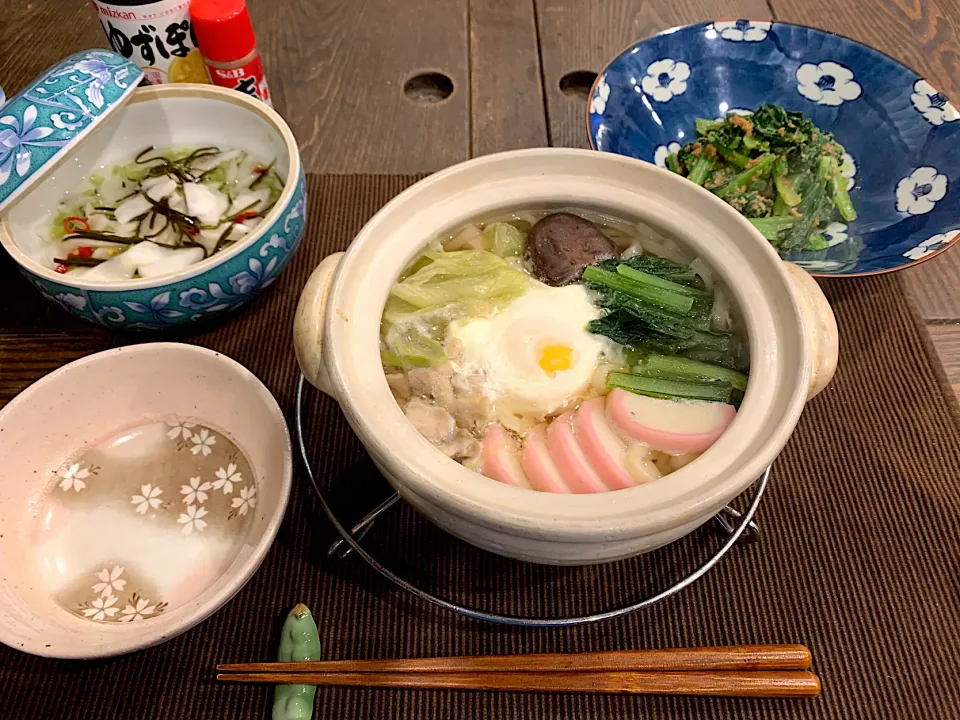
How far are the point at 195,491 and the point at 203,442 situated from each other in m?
0.12

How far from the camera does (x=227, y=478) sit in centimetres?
146

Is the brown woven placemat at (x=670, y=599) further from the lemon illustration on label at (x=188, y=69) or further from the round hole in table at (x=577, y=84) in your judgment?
the round hole in table at (x=577, y=84)

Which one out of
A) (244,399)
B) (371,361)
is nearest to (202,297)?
(244,399)

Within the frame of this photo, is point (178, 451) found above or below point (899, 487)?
above

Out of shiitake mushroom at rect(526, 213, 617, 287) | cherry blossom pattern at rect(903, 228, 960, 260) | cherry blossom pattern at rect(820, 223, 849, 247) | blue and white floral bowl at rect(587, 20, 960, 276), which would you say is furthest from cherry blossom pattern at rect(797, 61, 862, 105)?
shiitake mushroom at rect(526, 213, 617, 287)

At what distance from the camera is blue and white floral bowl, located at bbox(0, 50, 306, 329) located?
1.46 m

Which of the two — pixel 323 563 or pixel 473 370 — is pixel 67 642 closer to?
pixel 323 563

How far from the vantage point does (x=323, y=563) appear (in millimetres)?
1402

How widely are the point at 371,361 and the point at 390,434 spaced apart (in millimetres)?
162

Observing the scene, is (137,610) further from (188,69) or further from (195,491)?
(188,69)

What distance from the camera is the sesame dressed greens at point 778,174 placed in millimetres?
1983

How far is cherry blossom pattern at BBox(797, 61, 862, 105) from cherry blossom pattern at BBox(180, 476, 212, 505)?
2245 millimetres

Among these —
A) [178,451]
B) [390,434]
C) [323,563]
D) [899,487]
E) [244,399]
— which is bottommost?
[899,487]

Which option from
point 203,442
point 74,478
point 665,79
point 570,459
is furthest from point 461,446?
point 665,79
